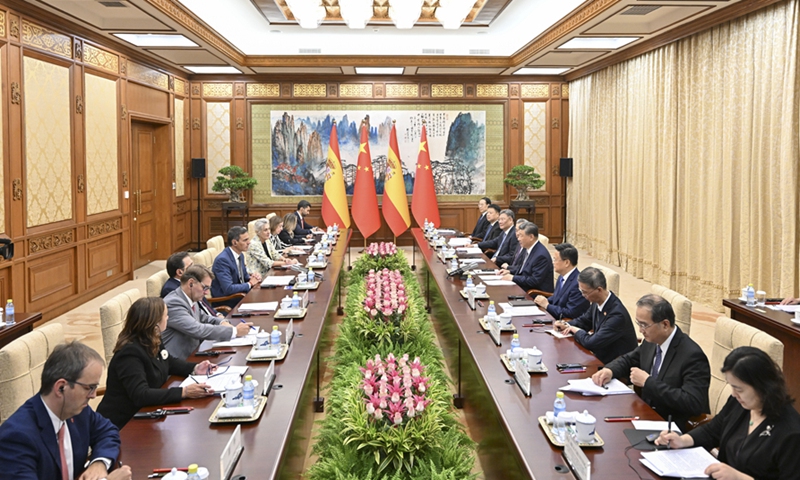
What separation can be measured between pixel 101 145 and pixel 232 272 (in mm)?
3818

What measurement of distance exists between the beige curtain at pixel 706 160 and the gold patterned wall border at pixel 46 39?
750 cm

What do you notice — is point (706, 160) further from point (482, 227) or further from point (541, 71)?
point (541, 71)

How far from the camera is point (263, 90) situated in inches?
499

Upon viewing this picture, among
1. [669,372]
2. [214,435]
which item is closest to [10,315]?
[214,435]

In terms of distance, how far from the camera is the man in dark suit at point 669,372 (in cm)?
307

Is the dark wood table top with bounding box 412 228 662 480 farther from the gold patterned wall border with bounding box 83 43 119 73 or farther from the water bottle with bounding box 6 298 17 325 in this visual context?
the gold patterned wall border with bounding box 83 43 119 73

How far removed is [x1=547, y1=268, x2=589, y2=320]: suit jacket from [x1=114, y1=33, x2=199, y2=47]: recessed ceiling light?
5.98 m

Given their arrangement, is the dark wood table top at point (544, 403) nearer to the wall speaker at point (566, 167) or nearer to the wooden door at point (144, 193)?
the wooden door at point (144, 193)

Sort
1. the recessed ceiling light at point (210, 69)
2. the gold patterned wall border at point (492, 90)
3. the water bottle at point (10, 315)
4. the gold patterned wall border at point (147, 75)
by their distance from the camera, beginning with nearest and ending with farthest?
the water bottle at point (10, 315), the gold patterned wall border at point (147, 75), the recessed ceiling light at point (210, 69), the gold patterned wall border at point (492, 90)

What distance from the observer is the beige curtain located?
263 inches

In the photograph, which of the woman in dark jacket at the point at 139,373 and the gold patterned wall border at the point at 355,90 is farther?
the gold patterned wall border at the point at 355,90

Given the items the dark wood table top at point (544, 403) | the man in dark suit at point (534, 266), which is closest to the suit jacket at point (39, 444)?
the dark wood table top at point (544, 403)

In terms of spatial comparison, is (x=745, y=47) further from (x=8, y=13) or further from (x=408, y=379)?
(x=8, y=13)

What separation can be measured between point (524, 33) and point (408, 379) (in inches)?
362
